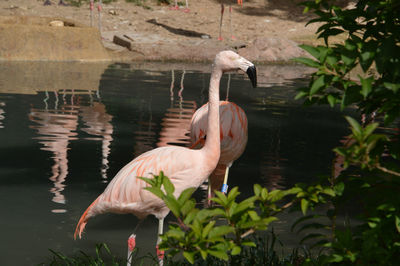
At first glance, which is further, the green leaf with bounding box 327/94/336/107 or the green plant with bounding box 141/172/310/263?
the green leaf with bounding box 327/94/336/107

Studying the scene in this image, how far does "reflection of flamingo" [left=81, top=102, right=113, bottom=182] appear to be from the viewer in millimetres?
6520

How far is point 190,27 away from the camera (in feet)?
75.7

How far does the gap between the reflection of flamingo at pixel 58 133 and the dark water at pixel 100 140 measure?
13mm

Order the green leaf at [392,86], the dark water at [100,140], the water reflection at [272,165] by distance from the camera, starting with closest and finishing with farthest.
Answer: the green leaf at [392,86], the dark water at [100,140], the water reflection at [272,165]

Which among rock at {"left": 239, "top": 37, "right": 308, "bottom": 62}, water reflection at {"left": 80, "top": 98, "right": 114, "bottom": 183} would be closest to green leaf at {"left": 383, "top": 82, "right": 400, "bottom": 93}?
water reflection at {"left": 80, "top": 98, "right": 114, "bottom": 183}

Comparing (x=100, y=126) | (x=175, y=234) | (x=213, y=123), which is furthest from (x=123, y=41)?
(x=175, y=234)

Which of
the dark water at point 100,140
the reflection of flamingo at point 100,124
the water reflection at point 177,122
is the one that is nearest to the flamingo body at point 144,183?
the dark water at point 100,140

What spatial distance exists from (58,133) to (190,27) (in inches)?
645

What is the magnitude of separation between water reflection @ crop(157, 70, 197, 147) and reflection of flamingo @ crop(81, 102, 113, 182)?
660mm

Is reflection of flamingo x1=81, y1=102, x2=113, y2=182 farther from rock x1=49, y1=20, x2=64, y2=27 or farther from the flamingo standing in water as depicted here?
rock x1=49, y1=20, x2=64, y2=27

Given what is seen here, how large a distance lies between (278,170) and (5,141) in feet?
10.3

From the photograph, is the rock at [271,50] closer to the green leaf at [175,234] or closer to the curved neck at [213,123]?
the curved neck at [213,123]

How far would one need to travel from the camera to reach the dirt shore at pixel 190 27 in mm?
18406

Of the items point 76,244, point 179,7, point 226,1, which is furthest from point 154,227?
point 226,1
